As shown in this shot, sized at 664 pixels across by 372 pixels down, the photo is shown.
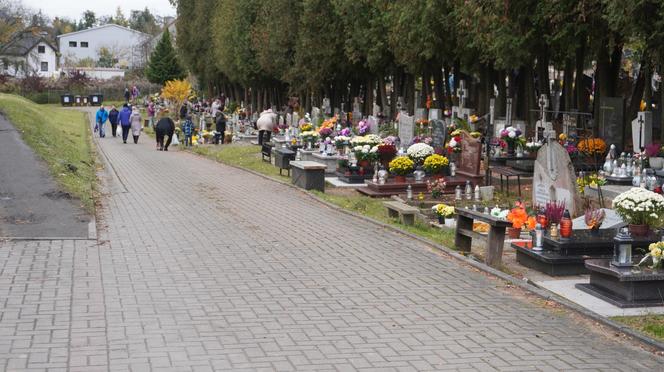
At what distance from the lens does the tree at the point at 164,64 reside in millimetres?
93750

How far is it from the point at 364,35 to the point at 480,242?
21.7 metres

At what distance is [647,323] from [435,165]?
12379 mm

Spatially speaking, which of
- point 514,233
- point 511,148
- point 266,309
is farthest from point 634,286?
point 511,148

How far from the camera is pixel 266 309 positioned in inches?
362

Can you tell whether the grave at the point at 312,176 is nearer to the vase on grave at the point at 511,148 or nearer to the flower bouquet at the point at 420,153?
the flower bouquet at the point at 420,153

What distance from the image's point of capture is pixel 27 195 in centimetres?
1622

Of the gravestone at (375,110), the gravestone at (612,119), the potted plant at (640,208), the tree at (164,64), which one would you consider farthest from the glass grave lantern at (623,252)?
the tree at (164,64)

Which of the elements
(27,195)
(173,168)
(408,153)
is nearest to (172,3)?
(173,168)

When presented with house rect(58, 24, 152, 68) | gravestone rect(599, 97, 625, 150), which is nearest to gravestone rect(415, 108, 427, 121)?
gravestone rect(599, 97, 625, 150)

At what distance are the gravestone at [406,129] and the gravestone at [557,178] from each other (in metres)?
11.7

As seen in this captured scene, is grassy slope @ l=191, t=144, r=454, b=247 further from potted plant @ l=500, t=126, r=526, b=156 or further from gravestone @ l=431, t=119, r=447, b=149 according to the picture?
potted plant @ l=500, t=126, r=526, b=156

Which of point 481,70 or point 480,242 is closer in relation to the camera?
point 480,242

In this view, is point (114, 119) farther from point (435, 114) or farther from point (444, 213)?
point (444, 213)

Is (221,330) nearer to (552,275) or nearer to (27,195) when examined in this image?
(552,275)
